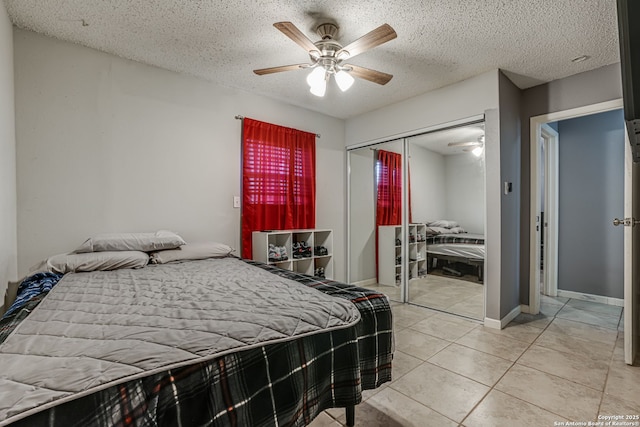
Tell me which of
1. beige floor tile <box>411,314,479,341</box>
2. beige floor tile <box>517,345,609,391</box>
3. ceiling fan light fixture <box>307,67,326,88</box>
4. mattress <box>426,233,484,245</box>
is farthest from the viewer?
mattress <box>426,233,484,245</box>

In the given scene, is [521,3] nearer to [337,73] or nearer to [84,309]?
[337,73]

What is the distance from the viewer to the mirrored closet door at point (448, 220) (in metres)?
3.13

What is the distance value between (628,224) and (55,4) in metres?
4.31

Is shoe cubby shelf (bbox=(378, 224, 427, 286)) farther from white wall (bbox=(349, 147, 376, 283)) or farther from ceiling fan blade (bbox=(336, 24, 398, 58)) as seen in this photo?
ceiling fan blade (bbox=(336, 24, 398, 58))

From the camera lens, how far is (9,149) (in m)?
2.00

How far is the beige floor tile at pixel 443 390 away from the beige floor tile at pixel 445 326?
663 millimetres

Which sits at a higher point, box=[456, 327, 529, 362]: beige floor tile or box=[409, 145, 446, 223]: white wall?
box=[409, 145, 446, 223]: white wall

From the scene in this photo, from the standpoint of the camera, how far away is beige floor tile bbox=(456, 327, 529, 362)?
233cm

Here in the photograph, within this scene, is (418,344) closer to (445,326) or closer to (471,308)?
(445,326)

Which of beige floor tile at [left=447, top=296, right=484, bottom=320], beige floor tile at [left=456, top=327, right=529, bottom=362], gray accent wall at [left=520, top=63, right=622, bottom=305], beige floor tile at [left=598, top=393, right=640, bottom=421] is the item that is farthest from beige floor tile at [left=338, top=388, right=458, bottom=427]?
gray accent wall at [left=520, top=63, right=622, bottom=305]

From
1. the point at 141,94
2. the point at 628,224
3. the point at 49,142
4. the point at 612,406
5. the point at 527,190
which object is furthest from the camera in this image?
the point at 527,190

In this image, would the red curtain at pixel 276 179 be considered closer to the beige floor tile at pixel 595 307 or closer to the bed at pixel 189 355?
the bed at pixel 189 355

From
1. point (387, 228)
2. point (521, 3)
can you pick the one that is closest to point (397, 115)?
point (387, 228)

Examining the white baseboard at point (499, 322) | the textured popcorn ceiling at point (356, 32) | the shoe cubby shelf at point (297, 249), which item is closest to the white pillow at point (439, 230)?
the white baseboard at point (499, 322)
